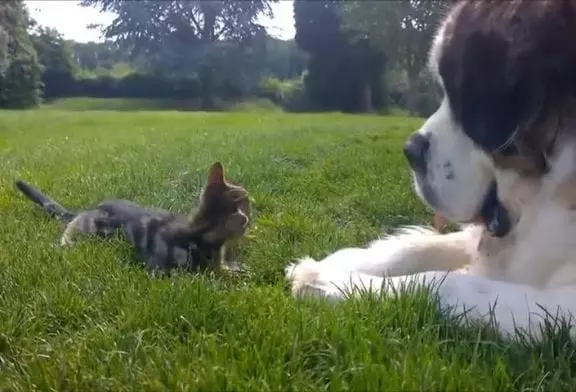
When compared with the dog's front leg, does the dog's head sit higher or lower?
higher

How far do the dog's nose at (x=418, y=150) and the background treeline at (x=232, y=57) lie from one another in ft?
58.4

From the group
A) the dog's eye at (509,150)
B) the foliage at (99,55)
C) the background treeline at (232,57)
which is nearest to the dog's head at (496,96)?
the dog's eye at (509,150)

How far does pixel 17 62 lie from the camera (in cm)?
2086

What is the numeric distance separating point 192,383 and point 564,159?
1.28m

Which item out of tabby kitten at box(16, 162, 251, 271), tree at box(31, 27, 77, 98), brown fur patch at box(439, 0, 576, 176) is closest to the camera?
brown fur patch at box(439, 0, 576, 176)

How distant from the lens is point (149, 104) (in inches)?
1017

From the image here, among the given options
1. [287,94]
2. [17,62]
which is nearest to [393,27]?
[287,94]

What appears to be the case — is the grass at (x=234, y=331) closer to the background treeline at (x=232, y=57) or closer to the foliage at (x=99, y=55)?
the background treeline at (x=232, y=57)

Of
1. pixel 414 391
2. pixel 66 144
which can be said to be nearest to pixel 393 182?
pixel 414 391

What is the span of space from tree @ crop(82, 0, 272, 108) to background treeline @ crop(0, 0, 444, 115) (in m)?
0.04

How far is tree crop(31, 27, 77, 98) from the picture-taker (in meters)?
23.8

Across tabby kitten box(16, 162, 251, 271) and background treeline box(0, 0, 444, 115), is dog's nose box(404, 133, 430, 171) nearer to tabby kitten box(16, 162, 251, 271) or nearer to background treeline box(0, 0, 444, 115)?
tabby kitten box(16, 162, 251, 271)

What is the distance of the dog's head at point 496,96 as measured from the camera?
216 centimetres

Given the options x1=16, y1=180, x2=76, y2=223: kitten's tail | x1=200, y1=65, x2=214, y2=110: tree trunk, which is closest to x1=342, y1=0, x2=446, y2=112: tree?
x1=200, y1=65, x2=214, y2=110: tree trunk
